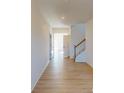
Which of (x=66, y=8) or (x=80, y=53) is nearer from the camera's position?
(x=66, y=8)

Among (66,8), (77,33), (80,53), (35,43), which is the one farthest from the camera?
(77,33)

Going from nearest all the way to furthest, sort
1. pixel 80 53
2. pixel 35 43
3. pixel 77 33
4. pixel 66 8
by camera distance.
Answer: pixel 35 43, pixel 66 8, pixel 80 53, pixel 77 33

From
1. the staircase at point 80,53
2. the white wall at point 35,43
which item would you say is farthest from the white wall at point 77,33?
the white wall at point 35,43

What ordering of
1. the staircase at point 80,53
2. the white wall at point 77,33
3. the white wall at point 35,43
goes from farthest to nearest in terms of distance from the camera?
the white wall at point 77,33, the staircase at point 80,53, the white wall at point 35,43

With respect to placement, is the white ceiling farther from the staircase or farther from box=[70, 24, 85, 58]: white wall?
box=[70, 24, 85, 58]: white wall

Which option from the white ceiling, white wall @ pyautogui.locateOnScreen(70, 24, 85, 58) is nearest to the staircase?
white wall @ pyautogui.locateOnScreen(70, 24, 85, 58)

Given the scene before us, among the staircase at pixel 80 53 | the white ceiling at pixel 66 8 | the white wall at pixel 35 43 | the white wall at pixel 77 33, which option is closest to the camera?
the white wall at pixel 35 43

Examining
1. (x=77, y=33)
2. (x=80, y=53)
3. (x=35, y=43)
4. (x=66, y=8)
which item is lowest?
(x=80, y=53)

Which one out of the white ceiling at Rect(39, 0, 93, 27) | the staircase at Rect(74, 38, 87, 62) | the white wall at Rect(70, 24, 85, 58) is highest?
the white ceiling at Rect(39, 0, 93, 27)

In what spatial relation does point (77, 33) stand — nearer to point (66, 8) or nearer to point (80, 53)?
point (80, 53)

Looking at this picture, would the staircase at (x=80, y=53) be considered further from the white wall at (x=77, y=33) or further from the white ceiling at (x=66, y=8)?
the white ceiling at (x=66, y=8)

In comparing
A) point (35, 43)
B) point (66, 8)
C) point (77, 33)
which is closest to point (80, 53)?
point (77, 33)

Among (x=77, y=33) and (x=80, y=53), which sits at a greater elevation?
(x=77, y=33)
